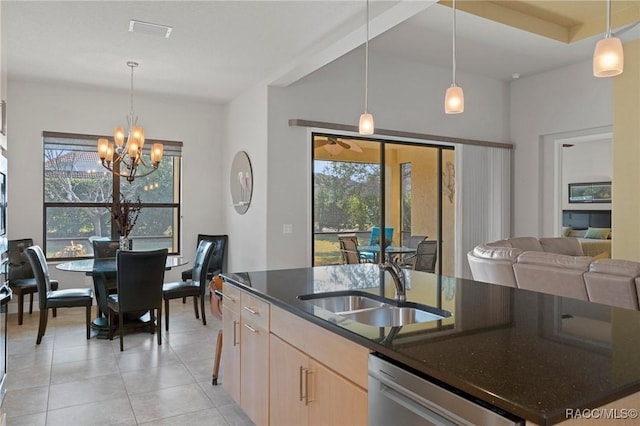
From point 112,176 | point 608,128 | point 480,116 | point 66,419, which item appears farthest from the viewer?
point 480,116

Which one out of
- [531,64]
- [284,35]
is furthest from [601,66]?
[531,64]

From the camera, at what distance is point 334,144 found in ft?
18.3

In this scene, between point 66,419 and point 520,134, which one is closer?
point 66,419

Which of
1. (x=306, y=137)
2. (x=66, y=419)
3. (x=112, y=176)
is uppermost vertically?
(x=306, y=137)

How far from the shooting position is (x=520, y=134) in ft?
22.0

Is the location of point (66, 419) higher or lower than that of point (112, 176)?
lower

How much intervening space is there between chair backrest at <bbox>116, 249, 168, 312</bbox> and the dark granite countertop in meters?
2.16

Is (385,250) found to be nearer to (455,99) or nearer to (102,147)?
(455,99)

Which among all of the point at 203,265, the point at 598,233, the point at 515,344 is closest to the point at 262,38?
the point at 203,265

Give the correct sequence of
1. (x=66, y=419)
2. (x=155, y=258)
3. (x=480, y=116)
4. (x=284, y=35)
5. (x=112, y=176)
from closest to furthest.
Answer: (x=66, y=419) → (x=284, y=35) → (x=155, y=258) → (x=112, y=176) → (x=480, y=116)

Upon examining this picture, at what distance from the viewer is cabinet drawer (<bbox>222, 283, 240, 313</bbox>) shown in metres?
2.66

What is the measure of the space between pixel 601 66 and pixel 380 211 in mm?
3804

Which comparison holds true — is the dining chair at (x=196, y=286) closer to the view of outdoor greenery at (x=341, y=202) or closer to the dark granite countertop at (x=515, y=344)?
the view of outdoor greenery at (x=341, y=202)

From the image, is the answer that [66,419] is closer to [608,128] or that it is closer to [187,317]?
[187,317]
